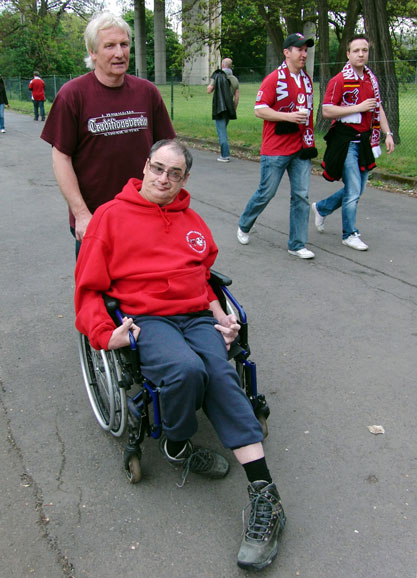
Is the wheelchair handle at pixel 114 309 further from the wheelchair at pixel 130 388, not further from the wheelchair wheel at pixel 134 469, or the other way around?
the wheelchair wheel at pixel 134 469

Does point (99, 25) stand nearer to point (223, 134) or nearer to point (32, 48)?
point (223, 134)

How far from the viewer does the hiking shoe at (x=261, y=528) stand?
7.12ft

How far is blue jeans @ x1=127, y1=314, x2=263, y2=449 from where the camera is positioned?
2.36m

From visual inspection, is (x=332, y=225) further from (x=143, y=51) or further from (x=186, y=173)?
(x=143, y=51)

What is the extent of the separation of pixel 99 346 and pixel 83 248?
491 mm

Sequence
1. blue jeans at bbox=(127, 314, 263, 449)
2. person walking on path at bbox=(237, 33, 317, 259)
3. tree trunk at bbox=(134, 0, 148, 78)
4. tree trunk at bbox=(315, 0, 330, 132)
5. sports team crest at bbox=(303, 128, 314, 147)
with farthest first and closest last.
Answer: tree trunk at bbox=(134, 0, 148, 78), tree trunk at bbox=(315, 0, 330, 132), sports team crest at bbox=(303, 128, 314, 147), person walking on path at bbox=(237, 33, 317, 259), blue jeans at bbox=(127, 314, 263, 449)

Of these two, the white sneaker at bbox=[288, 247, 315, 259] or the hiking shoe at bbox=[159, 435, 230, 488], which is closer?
the hiking shoe at bbox=[159, 435, 230, 488]

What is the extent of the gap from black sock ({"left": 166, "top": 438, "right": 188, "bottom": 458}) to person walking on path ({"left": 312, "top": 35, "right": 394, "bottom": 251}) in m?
3.89

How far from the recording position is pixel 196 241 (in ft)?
9.43

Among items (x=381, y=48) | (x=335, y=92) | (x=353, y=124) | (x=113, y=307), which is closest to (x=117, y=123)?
(x=113, y=307)

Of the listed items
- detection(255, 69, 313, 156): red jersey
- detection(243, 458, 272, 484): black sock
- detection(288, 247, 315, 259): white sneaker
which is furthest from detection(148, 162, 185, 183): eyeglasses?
detection(288, 247, 315, 259): white sneaker

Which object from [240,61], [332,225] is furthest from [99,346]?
[240,61]

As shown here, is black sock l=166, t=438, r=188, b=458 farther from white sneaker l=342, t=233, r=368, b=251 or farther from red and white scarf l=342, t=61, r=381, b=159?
red and white scarf l=342, t=61, r=381, b=159

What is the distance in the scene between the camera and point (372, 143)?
18.8 feet
